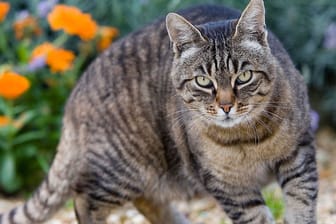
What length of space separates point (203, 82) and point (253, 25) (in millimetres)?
334

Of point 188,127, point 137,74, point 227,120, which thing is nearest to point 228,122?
point 227,120

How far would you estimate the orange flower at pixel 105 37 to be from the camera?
5.98 m

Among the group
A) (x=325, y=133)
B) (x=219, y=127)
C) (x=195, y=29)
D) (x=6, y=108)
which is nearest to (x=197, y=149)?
(x=219, y=127)

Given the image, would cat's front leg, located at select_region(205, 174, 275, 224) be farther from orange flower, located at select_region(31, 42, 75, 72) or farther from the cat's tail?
orange flower, located at select_region(31, 42, 75, 72)

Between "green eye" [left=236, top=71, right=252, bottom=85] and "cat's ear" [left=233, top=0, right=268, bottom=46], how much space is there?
0.16m

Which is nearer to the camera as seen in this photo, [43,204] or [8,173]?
[43,204]

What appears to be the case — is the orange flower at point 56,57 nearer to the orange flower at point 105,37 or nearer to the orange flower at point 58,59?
the orange flower at point 58,59

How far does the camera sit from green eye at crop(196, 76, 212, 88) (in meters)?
3.75

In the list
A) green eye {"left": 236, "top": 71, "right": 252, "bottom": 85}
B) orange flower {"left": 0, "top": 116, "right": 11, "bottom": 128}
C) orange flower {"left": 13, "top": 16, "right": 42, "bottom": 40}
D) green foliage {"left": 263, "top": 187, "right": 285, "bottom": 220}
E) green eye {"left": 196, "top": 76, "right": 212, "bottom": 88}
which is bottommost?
orange flower {"left": 0, "top": 116, "right": 11, "bottom": 128}

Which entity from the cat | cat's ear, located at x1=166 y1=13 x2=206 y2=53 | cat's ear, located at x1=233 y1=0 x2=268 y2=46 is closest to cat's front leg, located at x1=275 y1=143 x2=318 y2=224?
the cat

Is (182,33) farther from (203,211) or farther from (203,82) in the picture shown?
(203,211)

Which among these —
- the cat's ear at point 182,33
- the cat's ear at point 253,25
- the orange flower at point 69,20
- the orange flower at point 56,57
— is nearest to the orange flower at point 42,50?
the orange flower at point 56,57

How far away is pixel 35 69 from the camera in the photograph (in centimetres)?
581

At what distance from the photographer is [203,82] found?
3770mm
